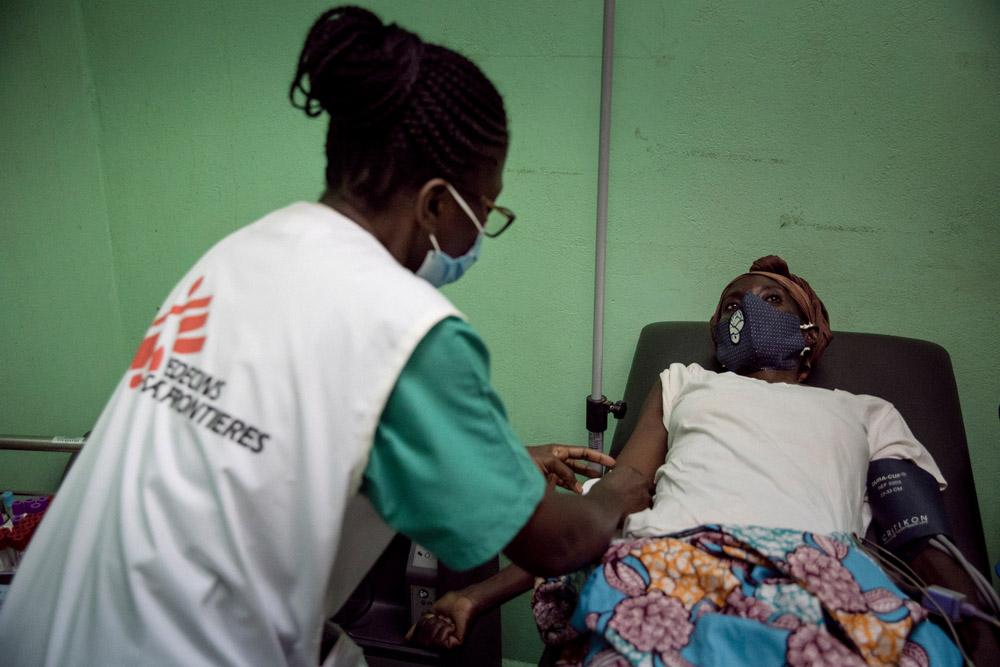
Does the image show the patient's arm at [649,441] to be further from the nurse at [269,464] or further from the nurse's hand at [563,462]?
the nurse at [269,464]

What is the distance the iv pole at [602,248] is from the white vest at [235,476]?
0.96 meters

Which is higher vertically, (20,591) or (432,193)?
(432,193)

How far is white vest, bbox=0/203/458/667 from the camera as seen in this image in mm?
607

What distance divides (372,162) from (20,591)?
64 cm

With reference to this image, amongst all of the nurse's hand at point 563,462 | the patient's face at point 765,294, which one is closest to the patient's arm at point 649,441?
the nurse's hand at point 563,462

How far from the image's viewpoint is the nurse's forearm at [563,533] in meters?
0.71

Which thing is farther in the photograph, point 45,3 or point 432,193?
point 45,3

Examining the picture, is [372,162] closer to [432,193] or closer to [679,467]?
[432,193]

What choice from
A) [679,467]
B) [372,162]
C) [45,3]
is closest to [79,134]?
[45,3]

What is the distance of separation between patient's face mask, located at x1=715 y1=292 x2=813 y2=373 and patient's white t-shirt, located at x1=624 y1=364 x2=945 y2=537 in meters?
0.06

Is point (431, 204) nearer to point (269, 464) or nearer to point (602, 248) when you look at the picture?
point (269, 464)

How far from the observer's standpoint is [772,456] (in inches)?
45.8

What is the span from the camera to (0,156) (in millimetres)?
1740

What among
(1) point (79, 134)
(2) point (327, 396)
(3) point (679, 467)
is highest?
(1) point (79, 134)
